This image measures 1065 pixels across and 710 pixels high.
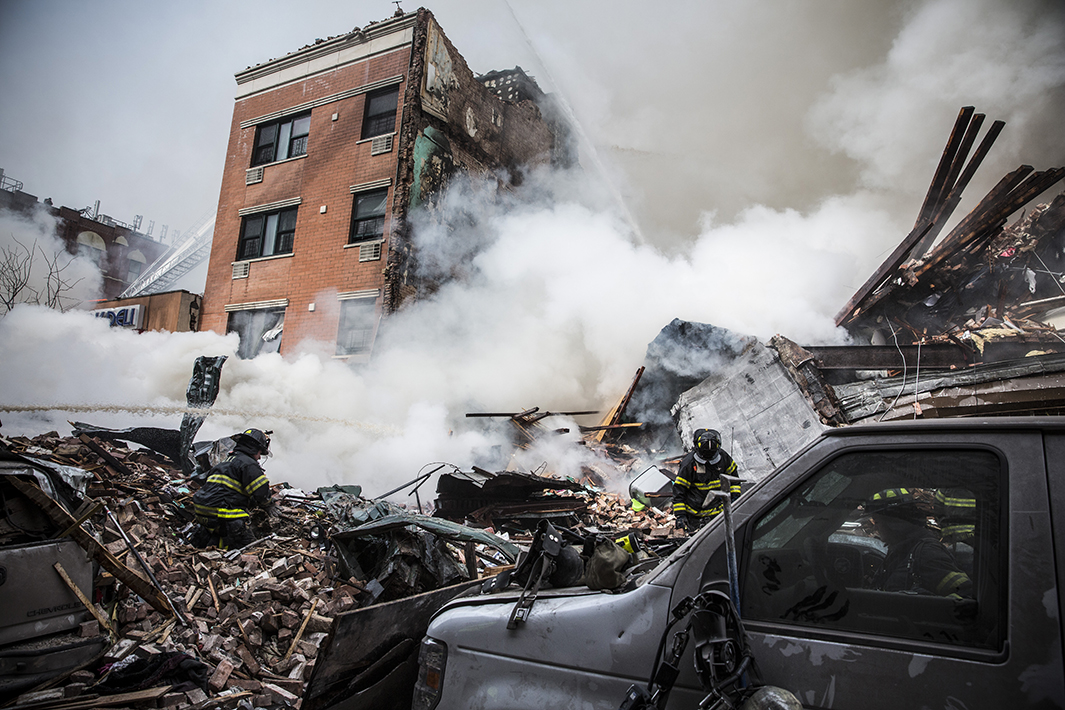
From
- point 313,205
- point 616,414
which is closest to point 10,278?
point 313,205

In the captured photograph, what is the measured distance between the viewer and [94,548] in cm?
386

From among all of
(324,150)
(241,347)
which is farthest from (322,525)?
(324,150)

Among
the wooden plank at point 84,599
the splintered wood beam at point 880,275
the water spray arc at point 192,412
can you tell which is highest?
the splintered wood beam at point 880,275

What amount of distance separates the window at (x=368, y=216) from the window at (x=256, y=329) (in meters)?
3.19

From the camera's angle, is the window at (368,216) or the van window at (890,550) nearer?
the van window at (890,550)

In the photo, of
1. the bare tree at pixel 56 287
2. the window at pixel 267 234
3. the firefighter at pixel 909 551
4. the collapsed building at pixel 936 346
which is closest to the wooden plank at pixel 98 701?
the firefighter at pixel 909 551

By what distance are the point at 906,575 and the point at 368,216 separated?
1452cm

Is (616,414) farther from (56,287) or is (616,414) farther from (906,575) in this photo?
(56,287)

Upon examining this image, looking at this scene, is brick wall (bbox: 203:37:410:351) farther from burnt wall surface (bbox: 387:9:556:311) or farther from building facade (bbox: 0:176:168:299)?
building facade (bbox: 0:176:168:299)

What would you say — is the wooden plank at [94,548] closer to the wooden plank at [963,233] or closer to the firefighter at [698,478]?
the firefighter at [698,478]

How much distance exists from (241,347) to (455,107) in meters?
9.43

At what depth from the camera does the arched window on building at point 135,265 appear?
38.3 metres

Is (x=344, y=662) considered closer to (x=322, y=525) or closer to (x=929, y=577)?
(x=929, y=577)

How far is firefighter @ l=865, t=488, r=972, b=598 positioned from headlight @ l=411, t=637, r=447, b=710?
154 cm
